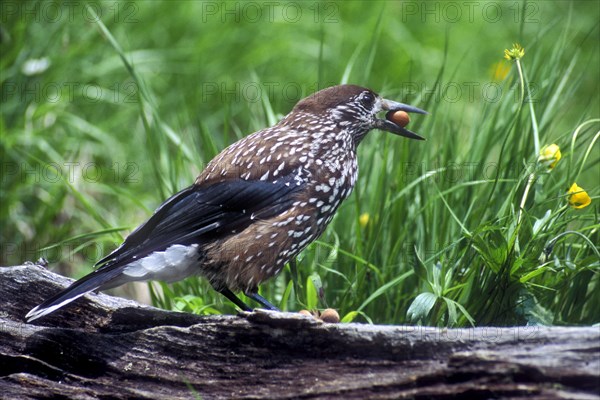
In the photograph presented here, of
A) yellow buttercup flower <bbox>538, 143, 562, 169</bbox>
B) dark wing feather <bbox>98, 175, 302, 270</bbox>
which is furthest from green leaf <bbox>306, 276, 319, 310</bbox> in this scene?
yellow buttercup flower <bbox>538, 143, 562, 169</bbox>

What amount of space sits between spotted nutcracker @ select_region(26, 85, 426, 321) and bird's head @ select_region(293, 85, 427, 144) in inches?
5.6

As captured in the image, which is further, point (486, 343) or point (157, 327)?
point (157, 327)

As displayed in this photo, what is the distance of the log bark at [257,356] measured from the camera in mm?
2869

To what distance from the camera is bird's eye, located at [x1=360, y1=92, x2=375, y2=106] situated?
4.39m

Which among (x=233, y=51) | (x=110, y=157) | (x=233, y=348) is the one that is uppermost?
(x=233, y=51)

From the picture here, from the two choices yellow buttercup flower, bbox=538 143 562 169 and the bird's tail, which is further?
yellow buttercup flower, bbox=538 143 562 169

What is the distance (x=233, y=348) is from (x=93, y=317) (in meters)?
0.67

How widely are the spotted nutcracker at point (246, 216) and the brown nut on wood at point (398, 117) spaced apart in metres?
0.38

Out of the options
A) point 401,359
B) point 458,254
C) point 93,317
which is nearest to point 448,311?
point 458,254

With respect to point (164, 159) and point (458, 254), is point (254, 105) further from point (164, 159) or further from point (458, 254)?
point (458, 254)

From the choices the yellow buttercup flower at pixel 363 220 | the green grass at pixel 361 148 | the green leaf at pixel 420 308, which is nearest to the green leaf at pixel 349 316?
the green grass at pixel 361 148

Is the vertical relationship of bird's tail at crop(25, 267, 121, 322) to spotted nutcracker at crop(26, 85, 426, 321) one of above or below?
below

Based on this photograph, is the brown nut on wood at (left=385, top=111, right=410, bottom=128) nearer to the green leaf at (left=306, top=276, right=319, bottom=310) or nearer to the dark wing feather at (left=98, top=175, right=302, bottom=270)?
the dark wing feather at (left=98, top=175, right=302, bottom=270)

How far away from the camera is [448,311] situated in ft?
12.0
